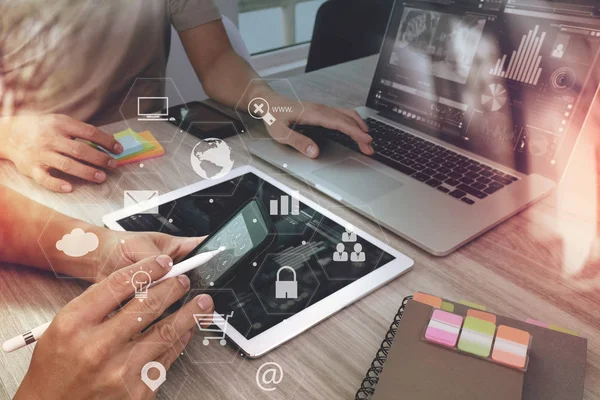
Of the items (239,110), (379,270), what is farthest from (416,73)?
(379,270)

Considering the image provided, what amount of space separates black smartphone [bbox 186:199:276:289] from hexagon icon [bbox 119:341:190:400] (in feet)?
0.27

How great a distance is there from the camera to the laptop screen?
671 mm

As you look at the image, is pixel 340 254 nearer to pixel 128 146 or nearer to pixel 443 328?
pixel 443 328

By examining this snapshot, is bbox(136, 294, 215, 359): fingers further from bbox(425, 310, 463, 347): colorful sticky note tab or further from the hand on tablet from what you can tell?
bbox(425, 310, 463, 347): colorful sticky note tab

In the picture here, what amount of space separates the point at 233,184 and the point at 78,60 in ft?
1.32

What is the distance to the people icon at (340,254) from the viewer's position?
548 mm

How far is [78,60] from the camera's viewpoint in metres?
0.85

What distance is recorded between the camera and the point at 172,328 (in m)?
0.42

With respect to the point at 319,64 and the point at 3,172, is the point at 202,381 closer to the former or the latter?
the point at 3,172

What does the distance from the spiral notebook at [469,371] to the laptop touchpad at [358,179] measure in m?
0.27

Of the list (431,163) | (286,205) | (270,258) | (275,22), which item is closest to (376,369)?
(270,258)
